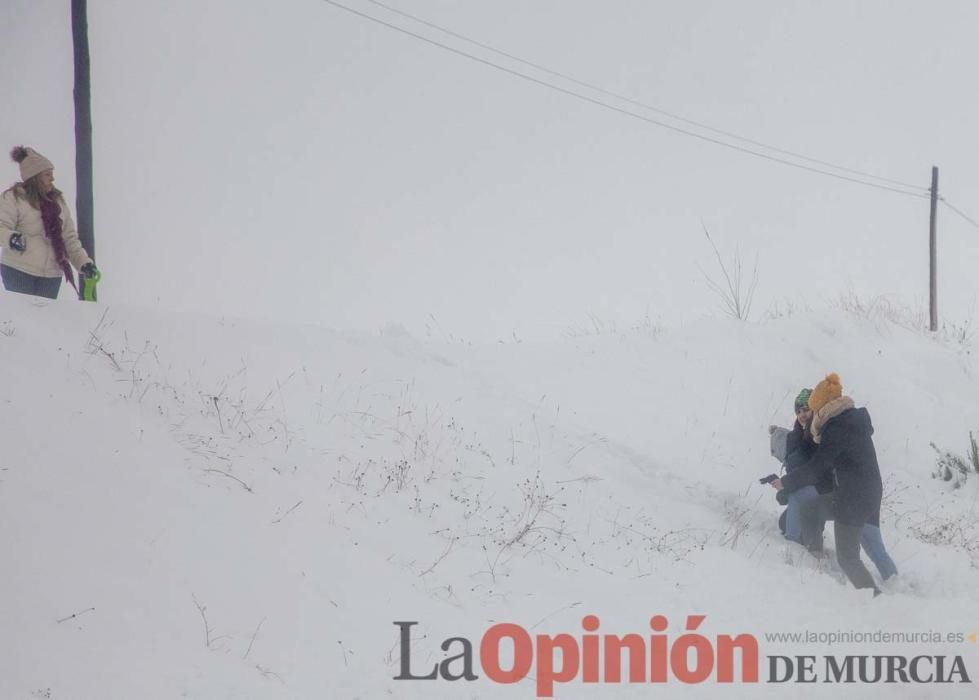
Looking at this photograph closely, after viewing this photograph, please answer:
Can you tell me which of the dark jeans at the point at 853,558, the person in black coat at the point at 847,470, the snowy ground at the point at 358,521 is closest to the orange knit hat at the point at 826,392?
the person in black coat at the point at 847,470

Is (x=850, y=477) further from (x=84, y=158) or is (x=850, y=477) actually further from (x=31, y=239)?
(x=84, y=158)

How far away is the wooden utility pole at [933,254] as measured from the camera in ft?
71.7

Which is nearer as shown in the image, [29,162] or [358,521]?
[358,521]

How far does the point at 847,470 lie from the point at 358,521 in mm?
3742

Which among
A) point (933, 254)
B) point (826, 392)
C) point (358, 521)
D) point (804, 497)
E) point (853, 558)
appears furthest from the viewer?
point (933, 254)

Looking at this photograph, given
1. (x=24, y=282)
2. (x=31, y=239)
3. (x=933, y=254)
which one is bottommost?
(x=24, y=282)

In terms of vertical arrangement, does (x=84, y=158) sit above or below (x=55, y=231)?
above

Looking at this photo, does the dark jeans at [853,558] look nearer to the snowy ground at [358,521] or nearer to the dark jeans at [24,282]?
the snowy ground at [358,521]

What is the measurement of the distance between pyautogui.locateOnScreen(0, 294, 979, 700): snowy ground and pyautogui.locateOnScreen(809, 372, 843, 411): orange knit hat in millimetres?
1267

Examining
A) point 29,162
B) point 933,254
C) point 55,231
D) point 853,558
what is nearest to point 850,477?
point 853,558

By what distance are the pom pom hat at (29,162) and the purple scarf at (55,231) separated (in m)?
0.24

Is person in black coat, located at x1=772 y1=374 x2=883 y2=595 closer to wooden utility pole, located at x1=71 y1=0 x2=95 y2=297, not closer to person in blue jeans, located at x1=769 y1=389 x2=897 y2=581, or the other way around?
person in blue jeans, located at x1=769 y1=389 x2=897 y2=581

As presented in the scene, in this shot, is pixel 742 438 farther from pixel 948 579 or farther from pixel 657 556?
pixel 657 556

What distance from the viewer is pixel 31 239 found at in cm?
766
